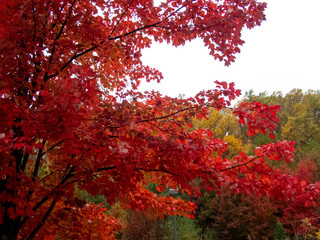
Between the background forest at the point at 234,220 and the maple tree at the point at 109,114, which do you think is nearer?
the maple tree at the point at 109,114

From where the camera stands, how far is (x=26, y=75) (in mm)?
2473

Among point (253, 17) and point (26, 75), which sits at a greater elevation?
point (253, 17)

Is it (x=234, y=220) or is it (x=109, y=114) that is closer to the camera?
(x=109, y=114)

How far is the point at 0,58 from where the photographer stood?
1.97 meters

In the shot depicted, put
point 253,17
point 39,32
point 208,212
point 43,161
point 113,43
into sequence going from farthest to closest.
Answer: point 208,212
point 43,161
point 113,43
point 253,17
point 39,32

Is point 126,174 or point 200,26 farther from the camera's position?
point 200,26

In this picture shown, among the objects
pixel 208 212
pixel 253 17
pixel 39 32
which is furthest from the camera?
pixel 208 212

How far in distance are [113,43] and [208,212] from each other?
12.7m

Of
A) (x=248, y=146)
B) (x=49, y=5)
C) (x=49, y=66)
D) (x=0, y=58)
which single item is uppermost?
(x=248, y=146)

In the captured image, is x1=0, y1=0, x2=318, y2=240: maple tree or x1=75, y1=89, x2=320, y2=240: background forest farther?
x1=75, y1=89, x2=320, y2=240: background forest

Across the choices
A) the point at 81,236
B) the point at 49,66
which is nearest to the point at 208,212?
the point at 81,236

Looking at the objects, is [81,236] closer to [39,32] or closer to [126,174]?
[126,174]

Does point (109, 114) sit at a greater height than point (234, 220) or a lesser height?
greater

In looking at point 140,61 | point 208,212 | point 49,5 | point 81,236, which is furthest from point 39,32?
point 208,212
